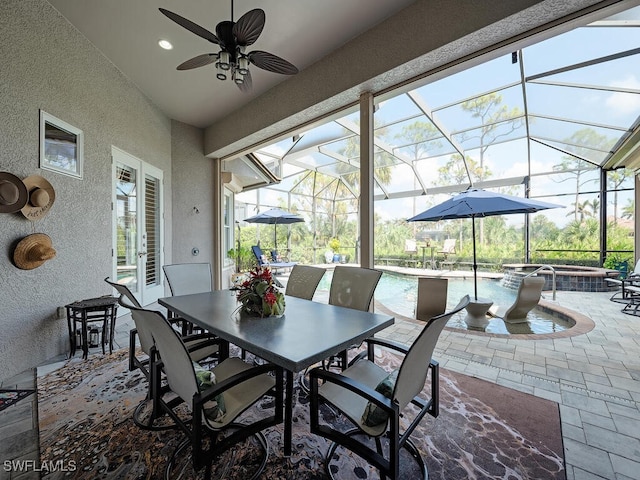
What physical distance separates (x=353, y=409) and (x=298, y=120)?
4074mm

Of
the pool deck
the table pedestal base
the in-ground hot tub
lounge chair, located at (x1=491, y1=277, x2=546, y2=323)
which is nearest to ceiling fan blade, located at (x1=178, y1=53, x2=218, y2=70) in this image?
the pool deck

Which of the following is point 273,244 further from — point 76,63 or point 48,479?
point 48,479

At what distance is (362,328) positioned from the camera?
179 cm

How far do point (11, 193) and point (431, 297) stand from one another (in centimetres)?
504

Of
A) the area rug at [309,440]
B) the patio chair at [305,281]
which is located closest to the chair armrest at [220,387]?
the area rug at [309,440]

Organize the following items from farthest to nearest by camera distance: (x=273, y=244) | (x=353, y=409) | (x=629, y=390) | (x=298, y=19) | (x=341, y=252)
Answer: (x=341, y=252) → (x=273, y=244) → (x=298, y=19) → (x=629, y=390) → (x=353, y=409)

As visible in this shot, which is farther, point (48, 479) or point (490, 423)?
point (490, 423)

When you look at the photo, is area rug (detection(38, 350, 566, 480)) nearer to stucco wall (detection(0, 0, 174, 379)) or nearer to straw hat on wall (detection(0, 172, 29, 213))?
stucco wall (detection(0, 0, 174, 379))

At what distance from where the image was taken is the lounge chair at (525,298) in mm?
3951

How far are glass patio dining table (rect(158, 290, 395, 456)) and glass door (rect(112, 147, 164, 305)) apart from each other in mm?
2357

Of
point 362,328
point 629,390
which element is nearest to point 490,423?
point 362,328

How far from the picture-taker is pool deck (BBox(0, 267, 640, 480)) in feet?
5.53

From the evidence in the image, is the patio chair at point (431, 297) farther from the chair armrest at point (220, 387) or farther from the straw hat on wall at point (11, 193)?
the straw hat on wall at point (11, 193)

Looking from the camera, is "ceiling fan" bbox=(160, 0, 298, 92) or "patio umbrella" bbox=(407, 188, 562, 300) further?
"patio umbrella" bbox=(407, 188, 562, 300)
